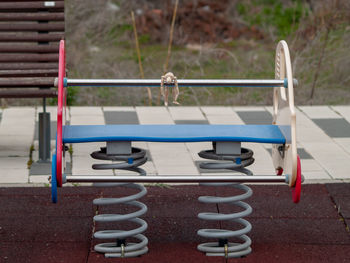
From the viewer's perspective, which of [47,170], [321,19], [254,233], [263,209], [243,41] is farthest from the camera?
[243,41]

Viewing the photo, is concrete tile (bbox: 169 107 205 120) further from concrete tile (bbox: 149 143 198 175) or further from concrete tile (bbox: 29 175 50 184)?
concrete tile (bbox: 29 175 50 184)

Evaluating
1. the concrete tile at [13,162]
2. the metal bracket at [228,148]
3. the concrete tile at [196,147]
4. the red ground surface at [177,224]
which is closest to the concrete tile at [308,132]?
the concrete tile at [196,147]

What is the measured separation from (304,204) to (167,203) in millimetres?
910

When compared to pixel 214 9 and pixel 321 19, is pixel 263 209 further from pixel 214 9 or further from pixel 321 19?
pixel 214 9

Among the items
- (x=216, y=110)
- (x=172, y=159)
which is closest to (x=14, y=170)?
(x=172, y=159)

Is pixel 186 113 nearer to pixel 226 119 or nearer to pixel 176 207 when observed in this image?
pixel 226 119

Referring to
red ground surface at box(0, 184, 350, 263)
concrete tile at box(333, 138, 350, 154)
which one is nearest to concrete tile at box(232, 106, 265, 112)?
concrete tile at box(333, 138, 350, 154)

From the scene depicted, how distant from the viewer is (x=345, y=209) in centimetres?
489

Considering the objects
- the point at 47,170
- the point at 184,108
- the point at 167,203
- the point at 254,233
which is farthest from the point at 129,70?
the point at 254,233

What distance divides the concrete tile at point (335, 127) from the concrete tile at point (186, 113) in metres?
1.16

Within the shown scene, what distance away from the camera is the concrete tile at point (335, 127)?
22.6 ft

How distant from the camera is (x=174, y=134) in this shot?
13.1ft

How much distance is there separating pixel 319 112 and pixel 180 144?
6.23 ft

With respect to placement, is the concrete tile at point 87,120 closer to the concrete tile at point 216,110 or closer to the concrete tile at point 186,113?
the concrete tile at point 186,113
